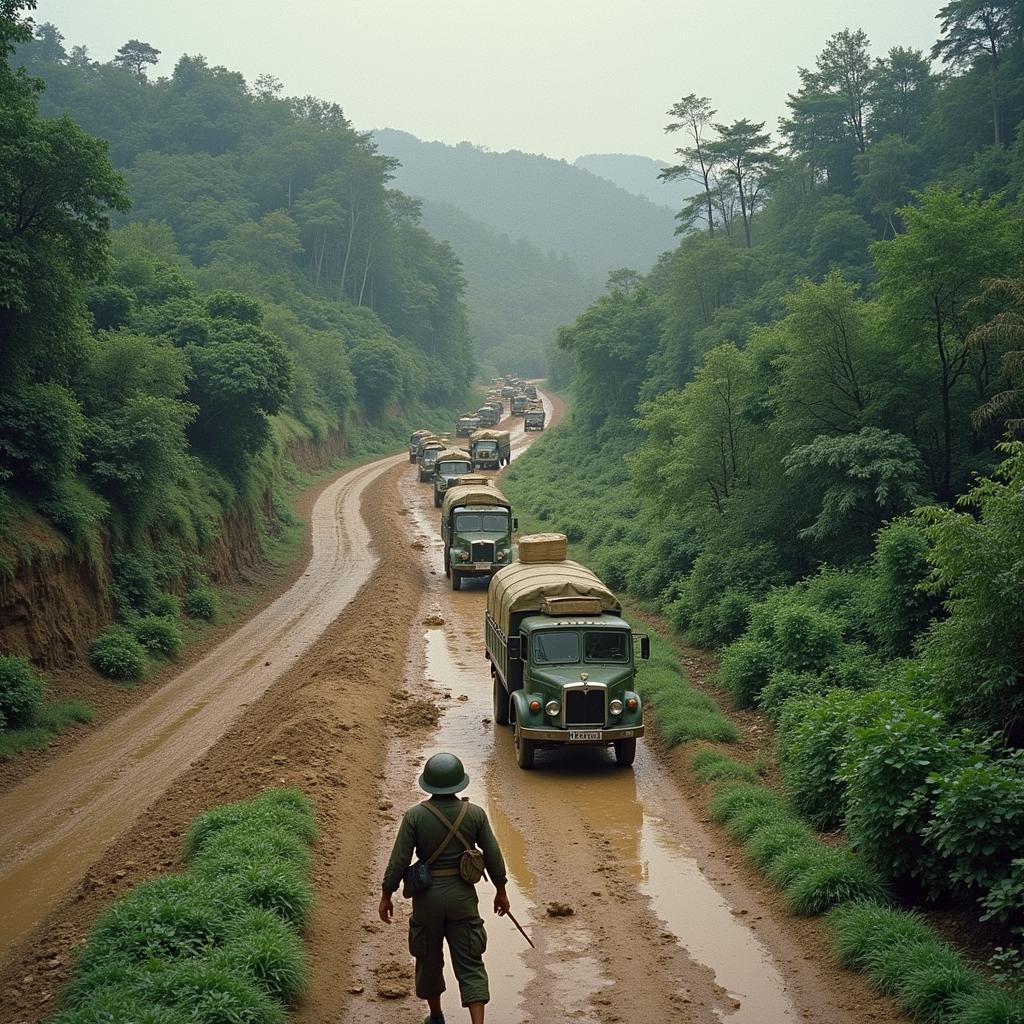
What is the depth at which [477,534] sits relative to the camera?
32.4 meters

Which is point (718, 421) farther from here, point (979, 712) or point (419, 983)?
point (419, 983)

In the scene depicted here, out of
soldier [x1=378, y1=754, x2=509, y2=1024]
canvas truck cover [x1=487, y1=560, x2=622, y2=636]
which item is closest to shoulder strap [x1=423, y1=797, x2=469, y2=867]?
soldier [x1=378, y1=754, x2=509, y2=1024]

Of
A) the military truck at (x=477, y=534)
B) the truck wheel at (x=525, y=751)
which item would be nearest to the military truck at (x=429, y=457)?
the military truck at (x=477, y=534)

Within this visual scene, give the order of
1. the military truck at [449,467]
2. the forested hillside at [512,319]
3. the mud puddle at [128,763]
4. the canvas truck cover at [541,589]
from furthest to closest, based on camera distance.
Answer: the forested hillside at [512,319], the military truck at [449,467], the canvas truck cover at [541,589], the mud puddle at [128,763]

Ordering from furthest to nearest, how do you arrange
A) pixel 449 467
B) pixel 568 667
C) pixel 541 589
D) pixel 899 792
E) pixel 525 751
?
1. pixel 449 467
2. pixel 541 589
3. pixel 568 667
4. pixel 525 751
5. pixel 899 792

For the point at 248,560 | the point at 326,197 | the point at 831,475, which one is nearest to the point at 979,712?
the point at 831,475

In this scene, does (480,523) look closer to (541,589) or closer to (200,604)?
(200,604)

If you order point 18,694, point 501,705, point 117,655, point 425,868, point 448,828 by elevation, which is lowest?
point 501,705

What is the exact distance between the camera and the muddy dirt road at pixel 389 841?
937 cm

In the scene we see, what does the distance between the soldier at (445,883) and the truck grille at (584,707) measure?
7.26 meters

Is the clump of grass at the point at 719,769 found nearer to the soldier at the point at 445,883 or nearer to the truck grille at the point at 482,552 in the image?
the soldier at the point at 445,883

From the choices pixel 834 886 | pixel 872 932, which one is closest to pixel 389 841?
pixel 834 886

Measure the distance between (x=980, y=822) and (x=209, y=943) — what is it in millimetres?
6940

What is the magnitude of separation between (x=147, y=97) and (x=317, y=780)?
352ft
